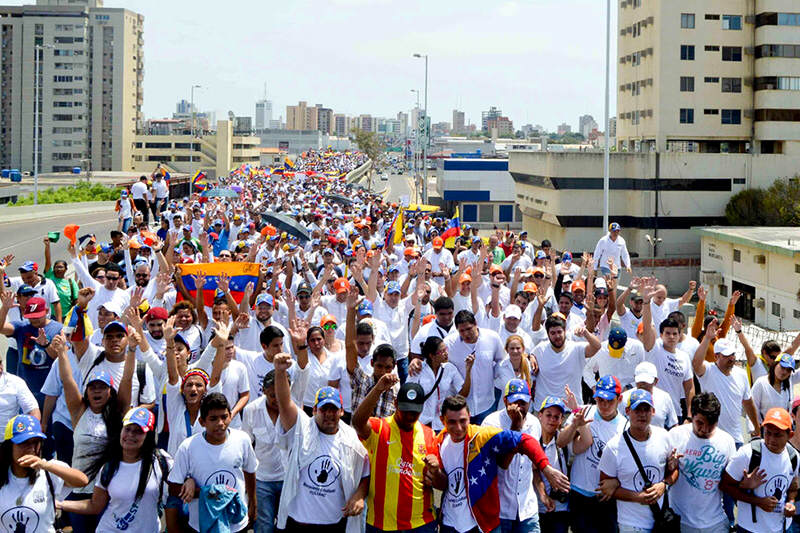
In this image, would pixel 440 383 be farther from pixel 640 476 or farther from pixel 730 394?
pixel 730 394

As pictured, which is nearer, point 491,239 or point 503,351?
point 503,351

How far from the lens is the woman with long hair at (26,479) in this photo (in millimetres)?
5836

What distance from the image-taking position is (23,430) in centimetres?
585

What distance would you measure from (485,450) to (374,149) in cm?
9889

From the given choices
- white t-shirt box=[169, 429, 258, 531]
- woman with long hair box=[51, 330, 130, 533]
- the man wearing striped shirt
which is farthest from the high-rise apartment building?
Result: white t-shirt box=[169, 429, 258, 531]

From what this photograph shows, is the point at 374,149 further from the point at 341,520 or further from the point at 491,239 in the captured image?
the point at 341,520

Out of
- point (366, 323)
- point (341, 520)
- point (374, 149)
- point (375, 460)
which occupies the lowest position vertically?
point (341, 520)

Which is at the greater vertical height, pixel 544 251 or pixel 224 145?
pixel 224 145

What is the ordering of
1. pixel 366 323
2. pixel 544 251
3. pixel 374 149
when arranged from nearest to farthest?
pixel 366 323 → pixel 544 251 → pixel 374 149

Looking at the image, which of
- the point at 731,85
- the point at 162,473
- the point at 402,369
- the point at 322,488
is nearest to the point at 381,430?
the point at 322,488

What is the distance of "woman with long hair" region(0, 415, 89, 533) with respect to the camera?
5.84 metres

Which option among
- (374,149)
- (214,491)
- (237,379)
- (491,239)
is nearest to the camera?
(214,491)

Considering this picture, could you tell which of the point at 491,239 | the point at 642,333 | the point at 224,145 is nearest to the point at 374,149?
the point at 224,145

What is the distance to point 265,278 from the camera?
40.2ft
